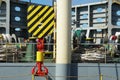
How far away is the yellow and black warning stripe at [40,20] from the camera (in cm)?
1514

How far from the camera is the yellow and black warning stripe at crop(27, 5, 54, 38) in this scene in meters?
15.1

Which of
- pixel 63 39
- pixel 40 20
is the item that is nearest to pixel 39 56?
pixel 63 39

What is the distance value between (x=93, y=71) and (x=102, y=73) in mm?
291

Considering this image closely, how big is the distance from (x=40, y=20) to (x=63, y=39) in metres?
1.87

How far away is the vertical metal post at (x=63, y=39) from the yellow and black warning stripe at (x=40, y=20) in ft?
4.01

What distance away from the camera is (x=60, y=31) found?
13.9m

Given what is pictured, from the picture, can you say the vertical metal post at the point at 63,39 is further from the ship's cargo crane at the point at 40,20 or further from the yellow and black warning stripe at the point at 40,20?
the yellow and black warning stripe at the point at 40,20

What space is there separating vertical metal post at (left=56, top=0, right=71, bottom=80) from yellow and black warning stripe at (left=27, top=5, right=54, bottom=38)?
48.1 inches

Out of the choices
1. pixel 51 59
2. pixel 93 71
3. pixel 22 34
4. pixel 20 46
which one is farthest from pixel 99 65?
pixel 22 34

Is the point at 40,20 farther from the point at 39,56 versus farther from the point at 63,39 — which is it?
the point at 39,56

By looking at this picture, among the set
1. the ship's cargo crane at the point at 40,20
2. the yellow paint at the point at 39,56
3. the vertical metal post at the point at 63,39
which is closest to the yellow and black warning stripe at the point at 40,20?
the ship's cargo crane at the point at 40,20

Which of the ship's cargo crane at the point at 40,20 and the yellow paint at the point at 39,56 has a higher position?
the ship's cargo crane at the point at 40,20

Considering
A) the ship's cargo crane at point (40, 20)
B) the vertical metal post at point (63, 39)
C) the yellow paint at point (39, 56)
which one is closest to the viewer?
the yellow paint at point (39, 56)

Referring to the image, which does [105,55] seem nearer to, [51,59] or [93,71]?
[93,71]
